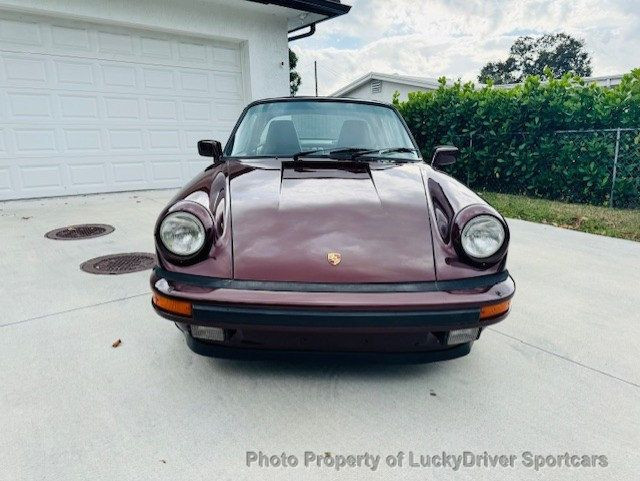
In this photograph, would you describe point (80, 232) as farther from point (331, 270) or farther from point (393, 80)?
point (393, 80)

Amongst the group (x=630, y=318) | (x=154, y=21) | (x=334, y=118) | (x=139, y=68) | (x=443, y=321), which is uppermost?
(x=154, y=21)

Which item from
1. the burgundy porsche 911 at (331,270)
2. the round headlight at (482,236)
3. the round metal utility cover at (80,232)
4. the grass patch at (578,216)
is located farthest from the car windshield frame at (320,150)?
the grass patch at (578,216)

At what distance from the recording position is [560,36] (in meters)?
41.8

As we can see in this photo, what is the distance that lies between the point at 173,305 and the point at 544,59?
50.6m

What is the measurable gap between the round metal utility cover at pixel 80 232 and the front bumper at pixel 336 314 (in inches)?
128

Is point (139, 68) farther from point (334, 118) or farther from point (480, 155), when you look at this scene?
point (480, 155)

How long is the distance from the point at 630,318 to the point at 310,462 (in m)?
2.28

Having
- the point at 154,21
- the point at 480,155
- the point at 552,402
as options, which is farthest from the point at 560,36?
the point at 552,402

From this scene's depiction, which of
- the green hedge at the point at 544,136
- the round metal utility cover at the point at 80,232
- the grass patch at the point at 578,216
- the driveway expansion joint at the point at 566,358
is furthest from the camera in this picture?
the green hedge at the point at 544,136

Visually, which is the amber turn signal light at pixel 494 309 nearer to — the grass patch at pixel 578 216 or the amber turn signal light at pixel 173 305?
the amber turn signal light at pixel 173 305

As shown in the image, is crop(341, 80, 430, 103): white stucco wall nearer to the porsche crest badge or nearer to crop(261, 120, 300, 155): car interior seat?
crop(261, 120, 300, 155): car interior seat

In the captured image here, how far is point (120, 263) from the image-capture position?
3.53m

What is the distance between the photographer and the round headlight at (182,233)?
1713 millimetres

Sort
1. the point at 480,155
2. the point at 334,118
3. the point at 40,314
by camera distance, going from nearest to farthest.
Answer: the point at 40,314
the point at 334,118
the point at 480,155
